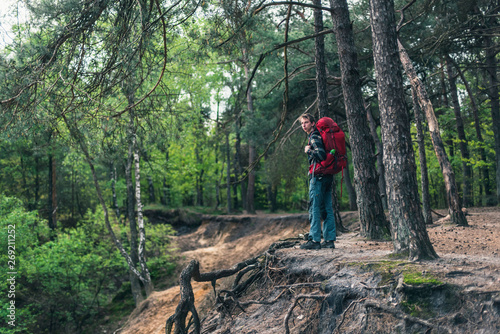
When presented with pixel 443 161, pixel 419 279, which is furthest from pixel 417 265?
Result: pixel 443 161

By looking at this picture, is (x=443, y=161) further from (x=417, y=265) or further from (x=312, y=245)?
(x=417, y=265)

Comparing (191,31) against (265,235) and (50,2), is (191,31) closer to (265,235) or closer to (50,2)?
(50,2)

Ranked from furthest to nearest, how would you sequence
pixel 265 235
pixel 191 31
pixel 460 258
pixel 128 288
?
pixel 265 235
pixel 128 288
pixel 191 31
pixel 460 258

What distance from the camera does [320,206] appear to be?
18.4 feet

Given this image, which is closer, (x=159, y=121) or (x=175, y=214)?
(x=159, y=121)

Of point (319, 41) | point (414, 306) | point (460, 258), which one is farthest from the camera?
point (319, 41)

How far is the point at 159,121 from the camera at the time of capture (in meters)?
7.59

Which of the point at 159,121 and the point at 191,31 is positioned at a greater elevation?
the point at 191,31

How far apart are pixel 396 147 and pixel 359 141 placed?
2.72 meters

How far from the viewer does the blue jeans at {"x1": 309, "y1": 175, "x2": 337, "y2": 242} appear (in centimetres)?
552

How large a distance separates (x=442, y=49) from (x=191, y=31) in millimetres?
8387

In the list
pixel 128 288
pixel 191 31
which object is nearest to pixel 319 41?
pixel 191 31

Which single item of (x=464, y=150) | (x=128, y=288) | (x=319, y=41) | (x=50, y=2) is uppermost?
(x=319, y=41)

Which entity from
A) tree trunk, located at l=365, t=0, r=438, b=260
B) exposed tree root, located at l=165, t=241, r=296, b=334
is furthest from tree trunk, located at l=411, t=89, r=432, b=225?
tree trunk, located at l=365, t=0, r=438, b=260
